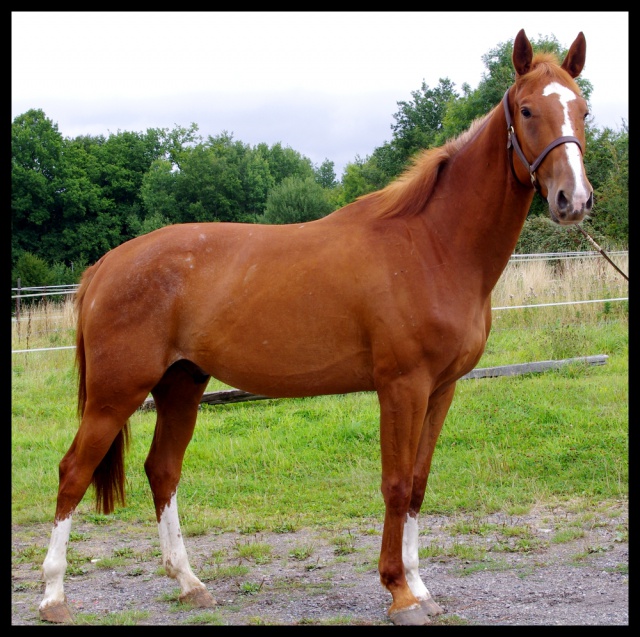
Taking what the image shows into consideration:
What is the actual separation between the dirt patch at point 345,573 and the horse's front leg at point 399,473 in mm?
190

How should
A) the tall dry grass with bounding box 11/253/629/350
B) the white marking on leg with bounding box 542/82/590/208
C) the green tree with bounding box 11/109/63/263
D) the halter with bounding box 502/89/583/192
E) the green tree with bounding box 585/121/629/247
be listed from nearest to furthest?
the white marking on leg with bounding box 542/82/590/208, the halter with bounding box 502/89/583/192, the tall dry grass with bounding box 11/253/629/350, the green tree with bounding box 585/121/629/247, the green tree with bounding box 11/109/63/263

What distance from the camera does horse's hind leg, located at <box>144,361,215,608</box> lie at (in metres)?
4.16

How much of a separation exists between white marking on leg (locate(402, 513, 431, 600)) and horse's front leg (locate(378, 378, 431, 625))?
0.50ft

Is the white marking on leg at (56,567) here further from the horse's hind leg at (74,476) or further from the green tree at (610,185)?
the green tree at (610,185)

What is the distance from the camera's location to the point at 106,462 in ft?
14.0

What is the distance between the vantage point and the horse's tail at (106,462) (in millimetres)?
4258

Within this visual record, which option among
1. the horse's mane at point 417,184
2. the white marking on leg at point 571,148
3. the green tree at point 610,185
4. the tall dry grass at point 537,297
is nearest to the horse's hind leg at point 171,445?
the horse's mane at point 417,184

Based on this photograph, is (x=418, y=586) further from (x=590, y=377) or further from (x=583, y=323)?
(x=583, y=323)

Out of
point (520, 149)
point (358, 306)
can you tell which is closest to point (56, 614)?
point (358, 306)

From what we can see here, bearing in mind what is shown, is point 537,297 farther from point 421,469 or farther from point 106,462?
point 106,462

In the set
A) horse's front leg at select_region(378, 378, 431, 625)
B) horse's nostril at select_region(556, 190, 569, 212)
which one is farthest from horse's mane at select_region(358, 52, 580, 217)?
Answer: horse's front leg at select_region(378, 378, 431, 625)

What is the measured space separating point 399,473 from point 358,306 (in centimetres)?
98

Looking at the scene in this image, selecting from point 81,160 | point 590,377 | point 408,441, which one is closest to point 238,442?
point 408,441

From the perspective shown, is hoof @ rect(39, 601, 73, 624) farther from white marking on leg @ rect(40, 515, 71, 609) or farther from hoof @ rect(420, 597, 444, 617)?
hoof @ rect(420, 597, 444, 617)
